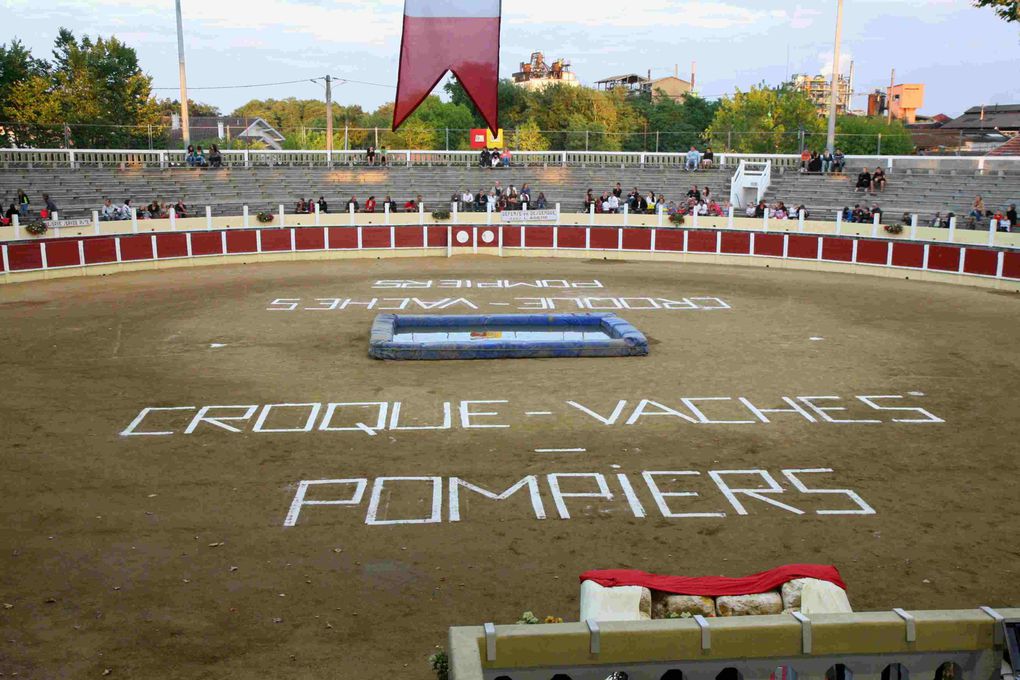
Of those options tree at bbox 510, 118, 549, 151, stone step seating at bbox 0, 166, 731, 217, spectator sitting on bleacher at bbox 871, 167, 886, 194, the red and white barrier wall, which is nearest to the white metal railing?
stone step seating at bbox 0, 166, 731, 217

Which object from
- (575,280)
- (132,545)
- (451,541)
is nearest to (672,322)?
(575,280)

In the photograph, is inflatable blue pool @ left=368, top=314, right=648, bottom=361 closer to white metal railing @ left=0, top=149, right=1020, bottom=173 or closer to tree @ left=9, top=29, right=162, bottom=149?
white metal railing @ left=0, top=149, right=1020, bottom=173

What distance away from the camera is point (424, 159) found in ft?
156

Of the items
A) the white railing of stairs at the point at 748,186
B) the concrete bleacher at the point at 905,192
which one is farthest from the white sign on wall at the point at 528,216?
the concrete bleacher at the point at 905,192

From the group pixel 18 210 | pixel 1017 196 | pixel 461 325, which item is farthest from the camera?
pixel 1017 196

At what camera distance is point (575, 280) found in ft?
103

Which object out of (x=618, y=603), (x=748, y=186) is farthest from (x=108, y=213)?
(x=618, y=603)

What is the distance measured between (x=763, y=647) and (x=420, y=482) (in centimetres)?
722

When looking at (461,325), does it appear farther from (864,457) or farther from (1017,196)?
(1017,196)

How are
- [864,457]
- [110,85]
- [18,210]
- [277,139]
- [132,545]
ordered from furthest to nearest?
[277,139] → [110,85] → [18,210] → [864,457] → [132,545]

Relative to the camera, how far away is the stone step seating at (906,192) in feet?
121

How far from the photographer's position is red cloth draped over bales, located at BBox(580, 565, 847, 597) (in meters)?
6.57

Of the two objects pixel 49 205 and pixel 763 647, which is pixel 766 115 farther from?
pixel 763 647

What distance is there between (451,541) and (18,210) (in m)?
29.3
